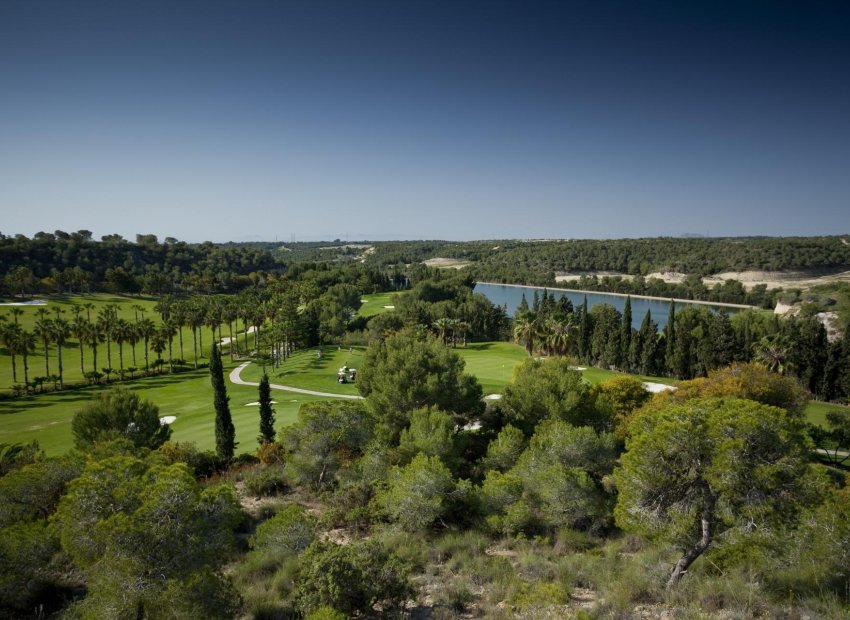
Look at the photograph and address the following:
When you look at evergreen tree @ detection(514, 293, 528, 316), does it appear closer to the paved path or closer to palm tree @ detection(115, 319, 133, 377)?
the paved path

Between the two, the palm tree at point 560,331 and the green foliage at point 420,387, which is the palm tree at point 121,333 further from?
the palm tree at point 560,331

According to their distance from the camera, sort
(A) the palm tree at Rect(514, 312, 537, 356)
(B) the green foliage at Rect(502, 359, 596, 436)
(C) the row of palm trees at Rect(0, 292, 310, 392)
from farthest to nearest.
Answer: (A) the palm tree at Rect(514, 312, 537, 356), (C) the row of palm trees at Rect(0, 292, 310, 392), (B) the green foliage at Rect(502, 359, 596, 436)

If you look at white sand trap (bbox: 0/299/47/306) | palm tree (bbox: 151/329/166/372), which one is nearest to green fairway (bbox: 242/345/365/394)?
palm tree (bbox: 151/329/166/372)

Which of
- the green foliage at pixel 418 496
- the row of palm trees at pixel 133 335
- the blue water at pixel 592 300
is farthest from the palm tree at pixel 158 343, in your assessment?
the blue water at pixel 592 300

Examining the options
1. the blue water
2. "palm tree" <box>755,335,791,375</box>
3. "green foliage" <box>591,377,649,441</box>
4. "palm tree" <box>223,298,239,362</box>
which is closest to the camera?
"green foliage" <box>591,377,649,441</box>

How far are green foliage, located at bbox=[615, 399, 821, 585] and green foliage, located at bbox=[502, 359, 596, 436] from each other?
12.8 meters

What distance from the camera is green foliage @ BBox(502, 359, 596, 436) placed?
83.8 ft

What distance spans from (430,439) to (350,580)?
10.6 meters

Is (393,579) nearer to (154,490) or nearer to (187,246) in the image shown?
(154,490)

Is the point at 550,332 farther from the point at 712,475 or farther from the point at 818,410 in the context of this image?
the point at 712,475

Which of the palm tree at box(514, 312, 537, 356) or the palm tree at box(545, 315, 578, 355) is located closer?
the palm tree at box(545, 315, 578, 355)

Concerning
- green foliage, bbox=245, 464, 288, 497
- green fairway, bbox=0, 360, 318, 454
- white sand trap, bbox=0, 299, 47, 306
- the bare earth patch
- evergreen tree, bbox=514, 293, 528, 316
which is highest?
the bare earth patch

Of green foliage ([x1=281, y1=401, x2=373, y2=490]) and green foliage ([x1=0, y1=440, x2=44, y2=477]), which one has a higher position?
green foliage ([x1=281, y1=401, x2=373, y2=490])

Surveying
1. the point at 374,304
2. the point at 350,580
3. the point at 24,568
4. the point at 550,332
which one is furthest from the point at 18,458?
the point at 374,304
